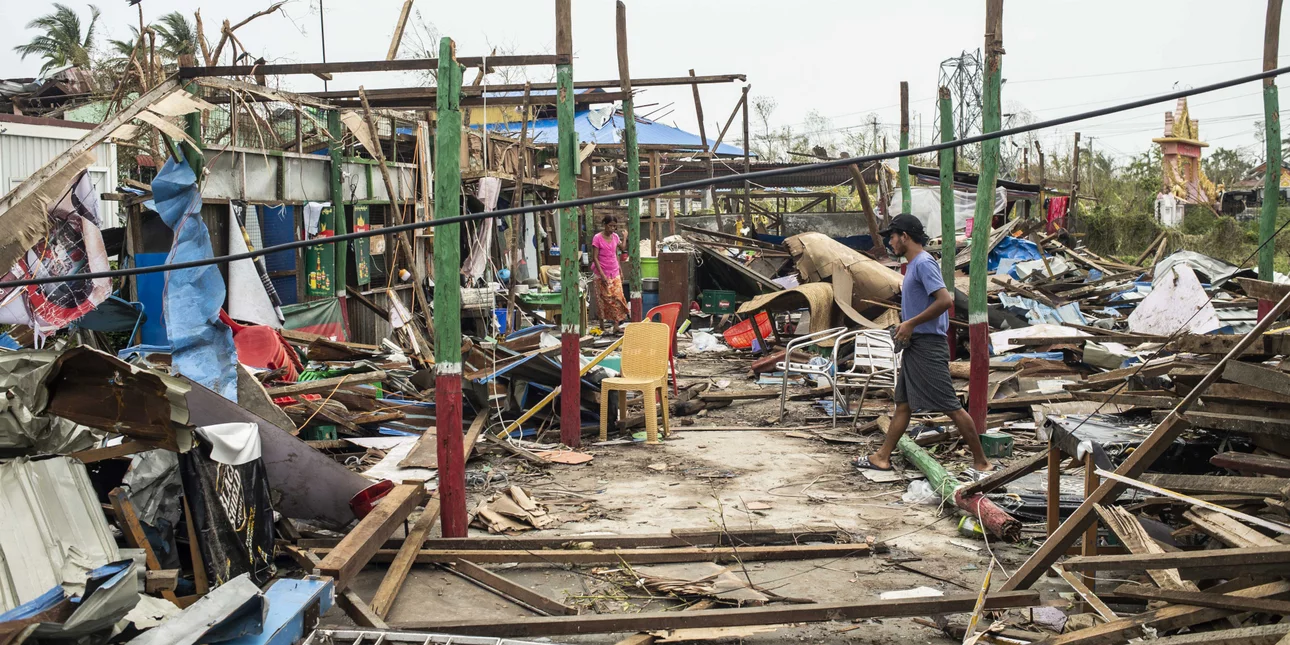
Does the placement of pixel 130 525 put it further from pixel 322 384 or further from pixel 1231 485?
pixel 1231 485

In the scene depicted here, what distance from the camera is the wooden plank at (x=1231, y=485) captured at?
442 centimetres

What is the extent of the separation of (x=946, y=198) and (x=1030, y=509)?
4.60m

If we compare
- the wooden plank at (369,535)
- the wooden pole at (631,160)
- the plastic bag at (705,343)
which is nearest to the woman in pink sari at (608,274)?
the wooden pole at (631,160)

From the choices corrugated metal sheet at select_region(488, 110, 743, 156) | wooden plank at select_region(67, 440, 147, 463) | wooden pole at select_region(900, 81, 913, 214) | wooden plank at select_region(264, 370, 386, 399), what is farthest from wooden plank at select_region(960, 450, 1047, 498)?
corrugated metal sheet at select_region(488, 110, 743, 156)

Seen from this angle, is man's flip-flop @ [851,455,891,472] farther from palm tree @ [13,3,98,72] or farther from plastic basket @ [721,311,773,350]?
palm tree @ [13,3,98,72]

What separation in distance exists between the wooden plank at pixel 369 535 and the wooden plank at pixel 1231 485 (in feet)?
12.7

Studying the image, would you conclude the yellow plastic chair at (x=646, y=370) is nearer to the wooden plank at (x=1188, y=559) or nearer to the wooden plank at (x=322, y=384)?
the wooden plank at (x=322, y=384)

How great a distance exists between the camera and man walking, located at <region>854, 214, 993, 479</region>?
24.3 ft

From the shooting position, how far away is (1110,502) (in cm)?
473

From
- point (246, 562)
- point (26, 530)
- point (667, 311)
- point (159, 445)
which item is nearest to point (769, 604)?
point (246, 562)

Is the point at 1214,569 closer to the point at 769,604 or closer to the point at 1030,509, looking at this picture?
the point at 769,604

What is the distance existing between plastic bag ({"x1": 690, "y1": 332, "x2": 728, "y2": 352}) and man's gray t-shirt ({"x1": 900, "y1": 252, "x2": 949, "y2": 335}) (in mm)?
7828

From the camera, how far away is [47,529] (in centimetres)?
462

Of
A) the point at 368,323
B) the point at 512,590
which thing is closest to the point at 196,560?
the point at 512,590
